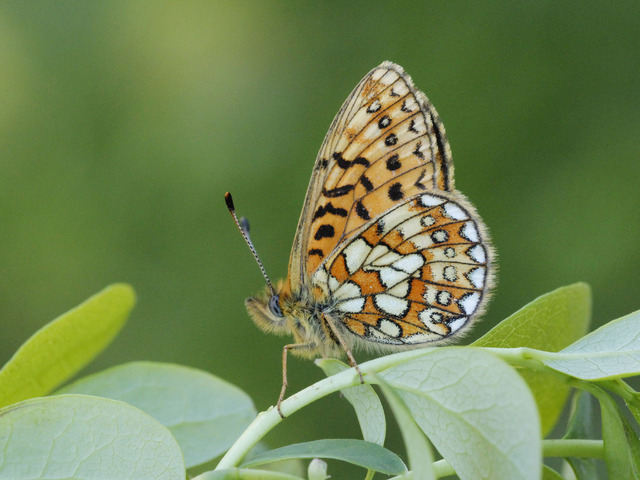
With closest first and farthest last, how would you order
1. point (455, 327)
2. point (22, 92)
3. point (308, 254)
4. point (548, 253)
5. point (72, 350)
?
1. point (72, 350)
2. point (455, 327)
3. point (308, 254)
4. point (548, 253)
5. point (22, 92)

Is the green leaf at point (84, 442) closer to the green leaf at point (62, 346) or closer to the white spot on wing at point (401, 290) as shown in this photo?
the green leaf at point (62, 346)

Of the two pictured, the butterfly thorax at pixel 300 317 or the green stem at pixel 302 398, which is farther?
the butterfly thorax at pixel 300 317

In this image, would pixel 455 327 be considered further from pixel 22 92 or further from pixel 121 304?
pixel 22 92

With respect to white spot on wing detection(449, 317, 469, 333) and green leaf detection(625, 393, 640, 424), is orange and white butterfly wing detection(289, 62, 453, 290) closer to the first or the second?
white spot on wing detection(449, 317, 469, 333)

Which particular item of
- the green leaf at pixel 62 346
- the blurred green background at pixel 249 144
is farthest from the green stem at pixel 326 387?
the blurred green background at pixel 249 144

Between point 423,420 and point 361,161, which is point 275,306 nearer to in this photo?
point 361,161

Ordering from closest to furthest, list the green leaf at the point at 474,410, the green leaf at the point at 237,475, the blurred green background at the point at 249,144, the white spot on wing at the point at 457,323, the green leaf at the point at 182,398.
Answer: the green leaf at the point at 474,410 < the green leaf at the point at 237,475 < the green leaf at the point at 182,398 < the white spot on wing at the point at 457,323 < the blurred green background at the point at 249,144

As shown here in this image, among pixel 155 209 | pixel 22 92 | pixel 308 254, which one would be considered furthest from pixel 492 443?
pixel 22 92

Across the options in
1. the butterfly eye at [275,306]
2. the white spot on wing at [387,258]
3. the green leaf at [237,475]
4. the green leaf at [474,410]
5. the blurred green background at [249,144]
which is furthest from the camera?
the blurred green background at [249,144]
